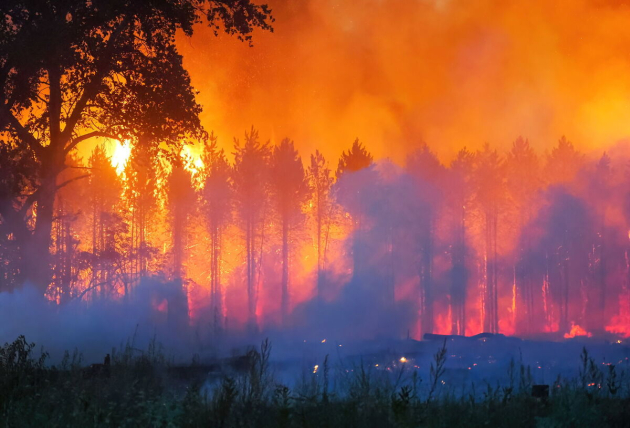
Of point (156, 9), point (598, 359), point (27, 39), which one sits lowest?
point (598, 359)

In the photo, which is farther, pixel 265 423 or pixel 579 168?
pixel 579 168

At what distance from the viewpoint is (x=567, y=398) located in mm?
8695

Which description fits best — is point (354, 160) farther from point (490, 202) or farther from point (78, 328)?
point (78, 328)

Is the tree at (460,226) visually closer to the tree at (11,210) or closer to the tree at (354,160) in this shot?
the tree at (354,160)

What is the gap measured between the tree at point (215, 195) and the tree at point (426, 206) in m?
14.6

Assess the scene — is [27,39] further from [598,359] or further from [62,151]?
[598,359]

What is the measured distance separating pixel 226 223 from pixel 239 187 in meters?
4.28

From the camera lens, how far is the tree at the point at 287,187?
50719 millimetres

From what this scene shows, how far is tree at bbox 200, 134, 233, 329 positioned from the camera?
52.0m

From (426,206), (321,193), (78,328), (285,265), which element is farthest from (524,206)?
(78,328)

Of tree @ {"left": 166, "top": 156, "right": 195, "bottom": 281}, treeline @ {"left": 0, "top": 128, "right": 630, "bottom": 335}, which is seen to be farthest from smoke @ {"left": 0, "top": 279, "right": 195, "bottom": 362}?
tree @ {"left": 166, "top": 156, "right": 195, "bottom": 281}

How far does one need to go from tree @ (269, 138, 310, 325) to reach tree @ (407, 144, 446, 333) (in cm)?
864

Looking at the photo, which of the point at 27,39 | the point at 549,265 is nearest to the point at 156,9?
the point at 27,39

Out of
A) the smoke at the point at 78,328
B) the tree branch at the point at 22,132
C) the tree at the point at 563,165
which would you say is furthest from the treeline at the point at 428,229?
the tree branch at the point at 22,132
